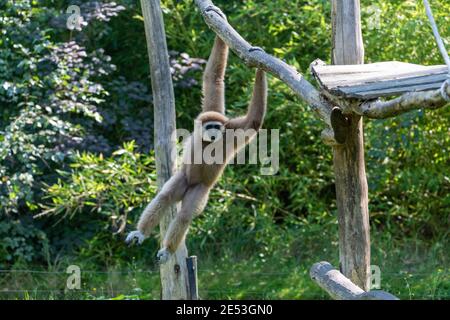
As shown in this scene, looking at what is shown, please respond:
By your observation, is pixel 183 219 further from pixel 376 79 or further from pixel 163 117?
pixel 376 79

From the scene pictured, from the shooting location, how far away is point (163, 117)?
6.20m

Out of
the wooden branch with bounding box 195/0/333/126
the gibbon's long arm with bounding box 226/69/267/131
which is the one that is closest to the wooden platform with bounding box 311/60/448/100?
the wooden branch with bounding box 195/0/333/126

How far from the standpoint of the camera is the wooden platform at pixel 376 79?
12.3 ft

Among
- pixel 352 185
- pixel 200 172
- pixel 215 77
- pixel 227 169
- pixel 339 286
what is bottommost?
pixel 339 286

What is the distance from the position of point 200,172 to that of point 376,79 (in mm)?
2297

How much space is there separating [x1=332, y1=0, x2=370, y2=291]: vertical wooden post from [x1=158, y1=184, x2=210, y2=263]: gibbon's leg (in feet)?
5.02

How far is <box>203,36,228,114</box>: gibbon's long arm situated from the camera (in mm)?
5789

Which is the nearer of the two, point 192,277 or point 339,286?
point 339,286

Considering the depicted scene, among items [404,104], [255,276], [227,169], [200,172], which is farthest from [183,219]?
[404,104]

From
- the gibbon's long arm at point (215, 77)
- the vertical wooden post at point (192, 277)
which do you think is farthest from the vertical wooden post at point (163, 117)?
the gibbon's long arm at point (215, 77)

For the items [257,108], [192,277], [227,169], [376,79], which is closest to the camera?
[376,79]

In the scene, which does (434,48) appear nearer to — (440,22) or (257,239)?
(440,22)

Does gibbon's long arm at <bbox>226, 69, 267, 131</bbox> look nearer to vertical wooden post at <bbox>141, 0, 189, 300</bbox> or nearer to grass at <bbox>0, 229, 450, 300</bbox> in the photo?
vertical wooden post at <bbox>141, 0, 189, 300</bbox>

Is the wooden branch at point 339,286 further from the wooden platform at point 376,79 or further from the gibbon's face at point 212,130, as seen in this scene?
the gibbon's face at point 212,130
